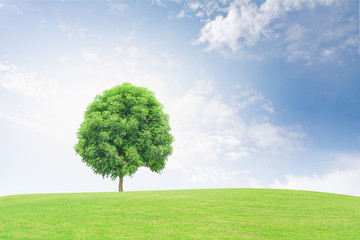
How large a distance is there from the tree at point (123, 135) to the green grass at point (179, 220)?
494 inches

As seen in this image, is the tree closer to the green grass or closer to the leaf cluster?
the leaf cluster

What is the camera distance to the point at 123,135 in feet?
114

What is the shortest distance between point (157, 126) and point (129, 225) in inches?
895

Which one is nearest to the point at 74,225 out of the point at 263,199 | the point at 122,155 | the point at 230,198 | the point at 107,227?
the point at 107,227

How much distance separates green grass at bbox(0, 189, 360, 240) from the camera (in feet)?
44.7

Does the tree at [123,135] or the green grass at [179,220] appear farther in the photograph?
the tree at [123,135]

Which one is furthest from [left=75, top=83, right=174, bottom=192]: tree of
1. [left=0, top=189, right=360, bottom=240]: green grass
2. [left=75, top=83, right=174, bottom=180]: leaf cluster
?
[left=0, top=189, right=360, bottom=240]: green grass

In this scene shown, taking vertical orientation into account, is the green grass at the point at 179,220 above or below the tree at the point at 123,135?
below

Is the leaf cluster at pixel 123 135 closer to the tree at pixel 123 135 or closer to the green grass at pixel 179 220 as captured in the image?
the tree at pixel 123 135

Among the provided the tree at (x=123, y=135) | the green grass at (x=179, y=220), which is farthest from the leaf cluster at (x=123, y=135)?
the green grass at (x=179, y=220)

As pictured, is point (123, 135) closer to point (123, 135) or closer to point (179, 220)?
point (123, 135)

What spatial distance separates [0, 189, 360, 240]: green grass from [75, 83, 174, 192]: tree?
1255 centimetres

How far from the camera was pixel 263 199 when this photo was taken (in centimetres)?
2459

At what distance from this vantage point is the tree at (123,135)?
112 feet
